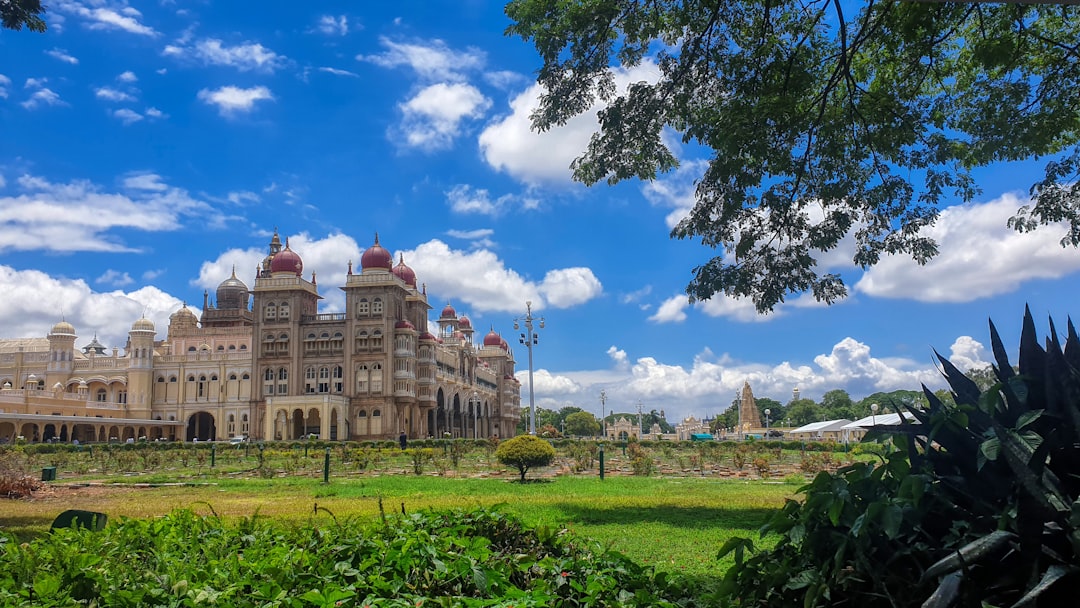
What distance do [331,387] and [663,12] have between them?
48.4 meters

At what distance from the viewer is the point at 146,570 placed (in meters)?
2.62

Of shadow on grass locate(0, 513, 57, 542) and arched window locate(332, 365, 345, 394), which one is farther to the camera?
arched window locate(332, 365, 345, 394)

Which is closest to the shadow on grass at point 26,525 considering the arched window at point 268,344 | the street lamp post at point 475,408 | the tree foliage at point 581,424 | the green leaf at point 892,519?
the green leaf at point 892,519

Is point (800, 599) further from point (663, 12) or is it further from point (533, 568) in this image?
point (663, 12)

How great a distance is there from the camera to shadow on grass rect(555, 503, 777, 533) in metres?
9.49

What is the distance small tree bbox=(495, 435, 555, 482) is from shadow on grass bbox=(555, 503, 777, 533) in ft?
22.6

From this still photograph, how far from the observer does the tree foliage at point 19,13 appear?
881cm

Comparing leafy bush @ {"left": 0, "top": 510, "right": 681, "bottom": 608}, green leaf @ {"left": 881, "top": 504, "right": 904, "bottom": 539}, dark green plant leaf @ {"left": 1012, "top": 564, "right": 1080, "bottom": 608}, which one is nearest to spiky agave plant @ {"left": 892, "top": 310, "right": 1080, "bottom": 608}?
dark green plant leaf @ {"left": 1012, "top": 564, "right": 1080, "bottom": 608}

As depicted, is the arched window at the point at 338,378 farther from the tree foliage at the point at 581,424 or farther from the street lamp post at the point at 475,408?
the tree foliage at the point at 581,424

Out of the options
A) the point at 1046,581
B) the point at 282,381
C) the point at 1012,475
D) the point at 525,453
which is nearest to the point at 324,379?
the point at 282,381

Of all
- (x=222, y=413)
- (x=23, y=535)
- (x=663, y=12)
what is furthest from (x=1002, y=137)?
(x=222, y=413)

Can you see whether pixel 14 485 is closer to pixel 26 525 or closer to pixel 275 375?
pixel 26 525

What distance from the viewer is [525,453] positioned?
18.7 meters

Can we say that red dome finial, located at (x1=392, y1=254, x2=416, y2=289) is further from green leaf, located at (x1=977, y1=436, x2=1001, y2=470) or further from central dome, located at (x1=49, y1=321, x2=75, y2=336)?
green leaf, located at (x1=977, y1=436, x2=1001, y2=470)
